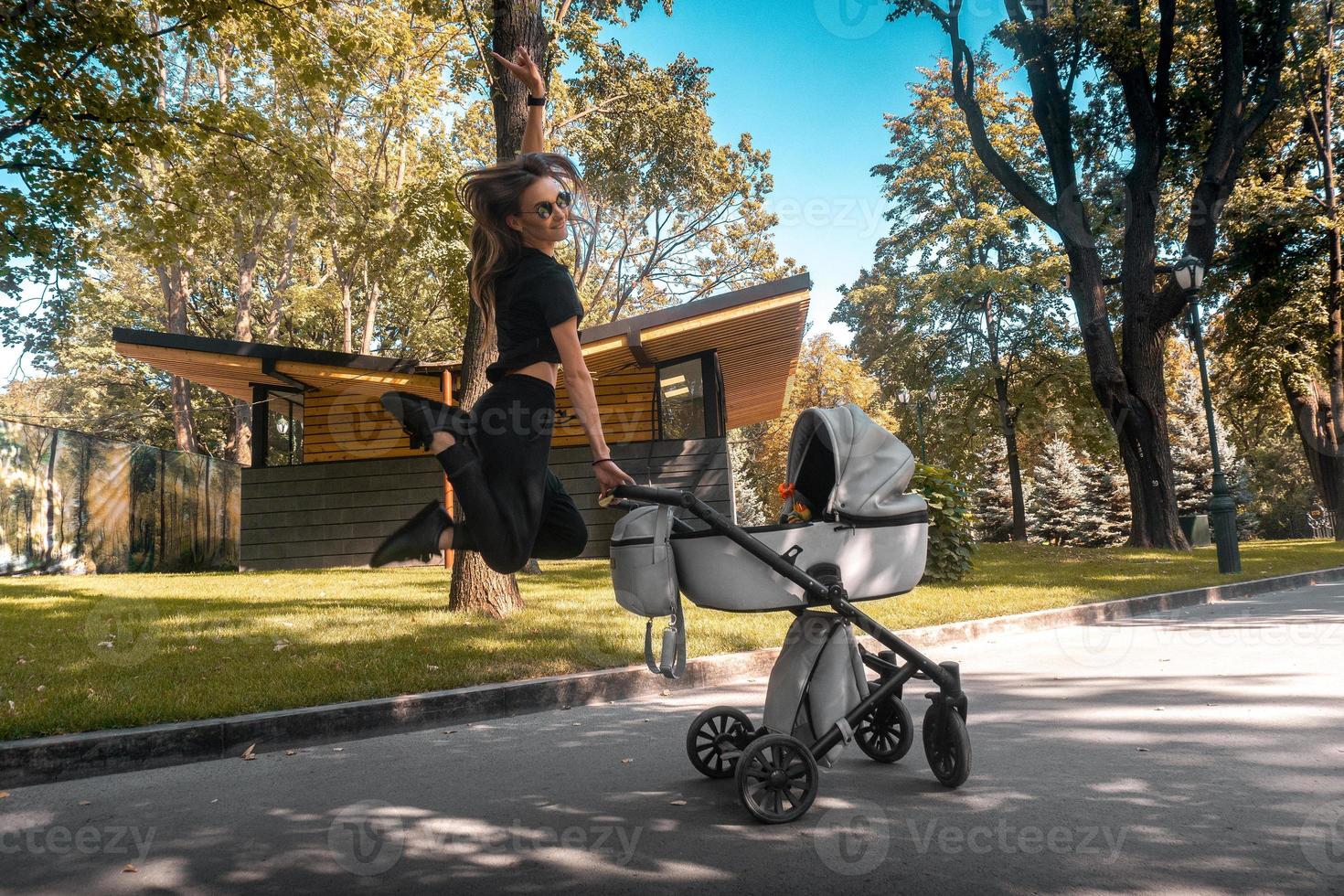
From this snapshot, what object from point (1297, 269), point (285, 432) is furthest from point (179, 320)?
point (1297, 269)

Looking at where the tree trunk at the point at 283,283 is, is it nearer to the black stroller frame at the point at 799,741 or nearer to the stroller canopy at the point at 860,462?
the stroller canopy at the point at 860,462

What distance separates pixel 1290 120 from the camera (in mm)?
22328

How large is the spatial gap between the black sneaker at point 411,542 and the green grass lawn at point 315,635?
2.78 metres

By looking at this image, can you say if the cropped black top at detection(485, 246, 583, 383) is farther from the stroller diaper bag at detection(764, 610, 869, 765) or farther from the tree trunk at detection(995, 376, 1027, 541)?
the tree trunk at detection(995, 376, 1027, 541)

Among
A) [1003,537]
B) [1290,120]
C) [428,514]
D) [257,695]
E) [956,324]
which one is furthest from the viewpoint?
[1003,537]

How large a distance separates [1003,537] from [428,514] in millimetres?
39727

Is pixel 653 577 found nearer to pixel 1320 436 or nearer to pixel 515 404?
pixel 515 404

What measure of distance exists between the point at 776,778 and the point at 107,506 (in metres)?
18.8

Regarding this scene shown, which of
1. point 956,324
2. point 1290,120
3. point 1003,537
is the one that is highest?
point 1290,120

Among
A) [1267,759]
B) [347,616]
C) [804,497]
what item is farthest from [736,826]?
[347,616]

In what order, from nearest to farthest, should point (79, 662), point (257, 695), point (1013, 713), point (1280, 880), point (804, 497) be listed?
point (1280, 880) < point (804, 497) < point (1013, 713) < point (257, 695) < point (79, 662)

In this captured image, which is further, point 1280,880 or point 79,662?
point 79,662

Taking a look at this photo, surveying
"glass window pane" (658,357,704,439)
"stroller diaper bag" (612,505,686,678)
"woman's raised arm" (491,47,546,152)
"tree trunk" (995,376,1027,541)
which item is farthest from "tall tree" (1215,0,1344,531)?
"stroller diaper bag" (612,505,686,678)

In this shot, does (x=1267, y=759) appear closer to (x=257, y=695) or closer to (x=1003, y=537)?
(x=257, y=695)
